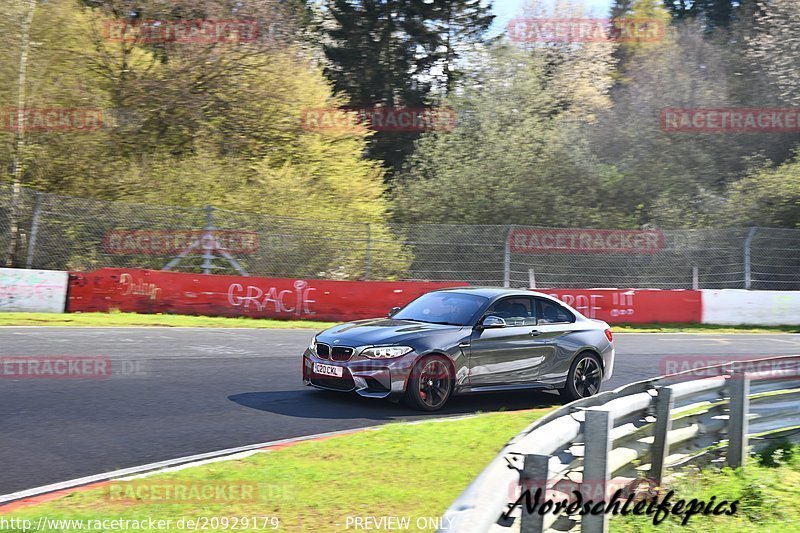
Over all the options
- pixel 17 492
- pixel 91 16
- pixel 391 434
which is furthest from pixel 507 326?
pixel 91 16

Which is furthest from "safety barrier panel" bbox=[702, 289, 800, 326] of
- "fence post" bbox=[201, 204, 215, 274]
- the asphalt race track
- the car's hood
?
the car's hood

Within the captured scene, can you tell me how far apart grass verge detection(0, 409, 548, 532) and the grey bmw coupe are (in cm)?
119

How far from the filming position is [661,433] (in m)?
7.02

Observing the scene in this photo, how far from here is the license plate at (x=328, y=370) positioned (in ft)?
33.4

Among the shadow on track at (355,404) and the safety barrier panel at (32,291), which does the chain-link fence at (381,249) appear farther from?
the shadow on track at (355,404)

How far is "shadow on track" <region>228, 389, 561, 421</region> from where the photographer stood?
389 inches

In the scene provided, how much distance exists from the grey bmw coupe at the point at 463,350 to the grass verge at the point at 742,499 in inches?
119

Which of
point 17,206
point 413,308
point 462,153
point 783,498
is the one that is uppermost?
point 462,153

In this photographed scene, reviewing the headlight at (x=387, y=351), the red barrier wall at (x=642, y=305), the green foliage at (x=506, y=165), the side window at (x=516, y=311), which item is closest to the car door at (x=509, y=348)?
the side window at (x=516, y=311)

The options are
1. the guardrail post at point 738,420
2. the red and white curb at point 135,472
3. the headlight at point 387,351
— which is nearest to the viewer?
the red and white curb at point 135,472

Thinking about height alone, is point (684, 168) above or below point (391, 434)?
above

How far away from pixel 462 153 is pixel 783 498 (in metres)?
28.9

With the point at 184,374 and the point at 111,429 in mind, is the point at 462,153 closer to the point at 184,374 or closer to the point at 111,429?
the point at 184,374

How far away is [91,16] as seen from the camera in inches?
1147
